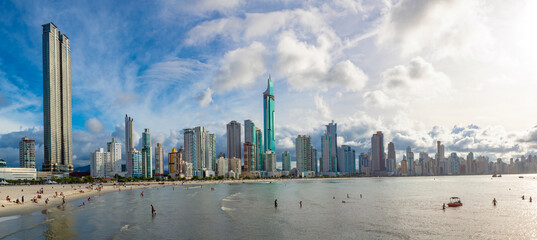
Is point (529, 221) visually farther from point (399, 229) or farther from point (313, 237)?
point (313, 237)

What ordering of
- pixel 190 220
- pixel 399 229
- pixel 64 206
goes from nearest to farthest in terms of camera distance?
1. pixel 399 229
2. pixel 190 220
3. pixel 64 206

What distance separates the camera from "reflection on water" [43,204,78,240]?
162ft

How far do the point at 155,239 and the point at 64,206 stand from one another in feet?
172

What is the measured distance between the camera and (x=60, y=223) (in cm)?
5934

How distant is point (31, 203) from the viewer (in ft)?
292

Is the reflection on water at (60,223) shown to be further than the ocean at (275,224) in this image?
No

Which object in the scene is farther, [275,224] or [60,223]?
[275,224]

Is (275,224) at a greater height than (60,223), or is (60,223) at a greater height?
(60,223)

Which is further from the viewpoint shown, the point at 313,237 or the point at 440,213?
the point at 440,213

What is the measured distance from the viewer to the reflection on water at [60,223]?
162ft

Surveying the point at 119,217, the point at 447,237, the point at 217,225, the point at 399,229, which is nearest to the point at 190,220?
the point at 217,225

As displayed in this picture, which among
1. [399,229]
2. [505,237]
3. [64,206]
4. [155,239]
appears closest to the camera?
[155,239]

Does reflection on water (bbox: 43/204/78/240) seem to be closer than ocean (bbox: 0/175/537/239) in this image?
Yes

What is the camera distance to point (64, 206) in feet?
279
